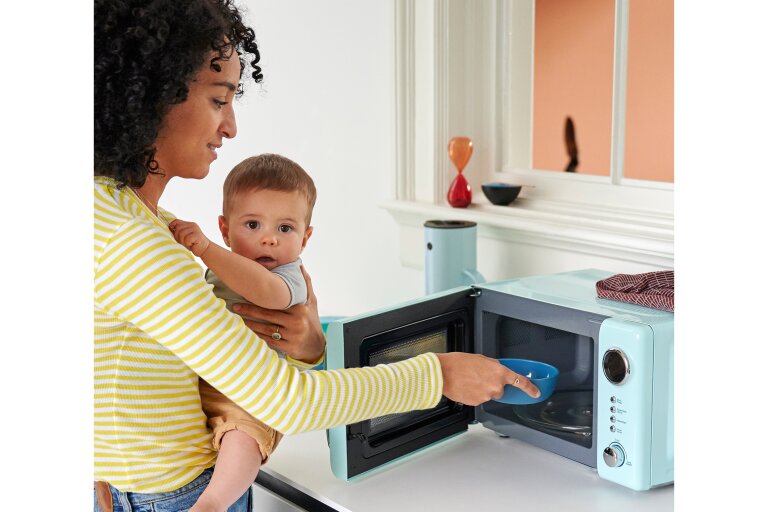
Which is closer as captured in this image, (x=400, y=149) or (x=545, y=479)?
(x=545, y=479)

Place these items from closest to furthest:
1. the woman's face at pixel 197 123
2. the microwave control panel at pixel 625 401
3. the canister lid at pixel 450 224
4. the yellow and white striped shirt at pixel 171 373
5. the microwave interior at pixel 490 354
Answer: the yellow and white striped shirt at pixel 171 373 → the woman's face at pixel 197 123 → the microwave control panel at pixel 625 401 → the microwave interior at pixel 490 354 → the canister lid at pixel 450 224

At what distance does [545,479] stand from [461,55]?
997 millimetres

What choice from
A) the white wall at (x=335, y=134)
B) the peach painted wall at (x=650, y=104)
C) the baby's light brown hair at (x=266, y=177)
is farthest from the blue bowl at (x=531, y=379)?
the peach painted wall at (x=650, y=104)

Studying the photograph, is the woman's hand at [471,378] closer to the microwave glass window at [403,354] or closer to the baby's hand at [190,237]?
the microwave glass window at [403,354]

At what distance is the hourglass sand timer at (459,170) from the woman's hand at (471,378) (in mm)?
800

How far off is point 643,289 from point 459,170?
69cm

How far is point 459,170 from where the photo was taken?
1.90 meters

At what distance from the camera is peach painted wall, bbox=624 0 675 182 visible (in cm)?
344

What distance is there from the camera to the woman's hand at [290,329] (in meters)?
1.28

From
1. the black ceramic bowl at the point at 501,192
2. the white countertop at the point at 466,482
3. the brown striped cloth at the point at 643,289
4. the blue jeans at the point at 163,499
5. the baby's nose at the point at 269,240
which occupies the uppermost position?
the black ceramic bowl at the point at 501,192

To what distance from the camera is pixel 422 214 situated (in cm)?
198

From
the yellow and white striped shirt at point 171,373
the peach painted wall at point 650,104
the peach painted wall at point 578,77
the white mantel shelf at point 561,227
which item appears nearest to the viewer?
the yellow and white striped shirt at point 171,373
